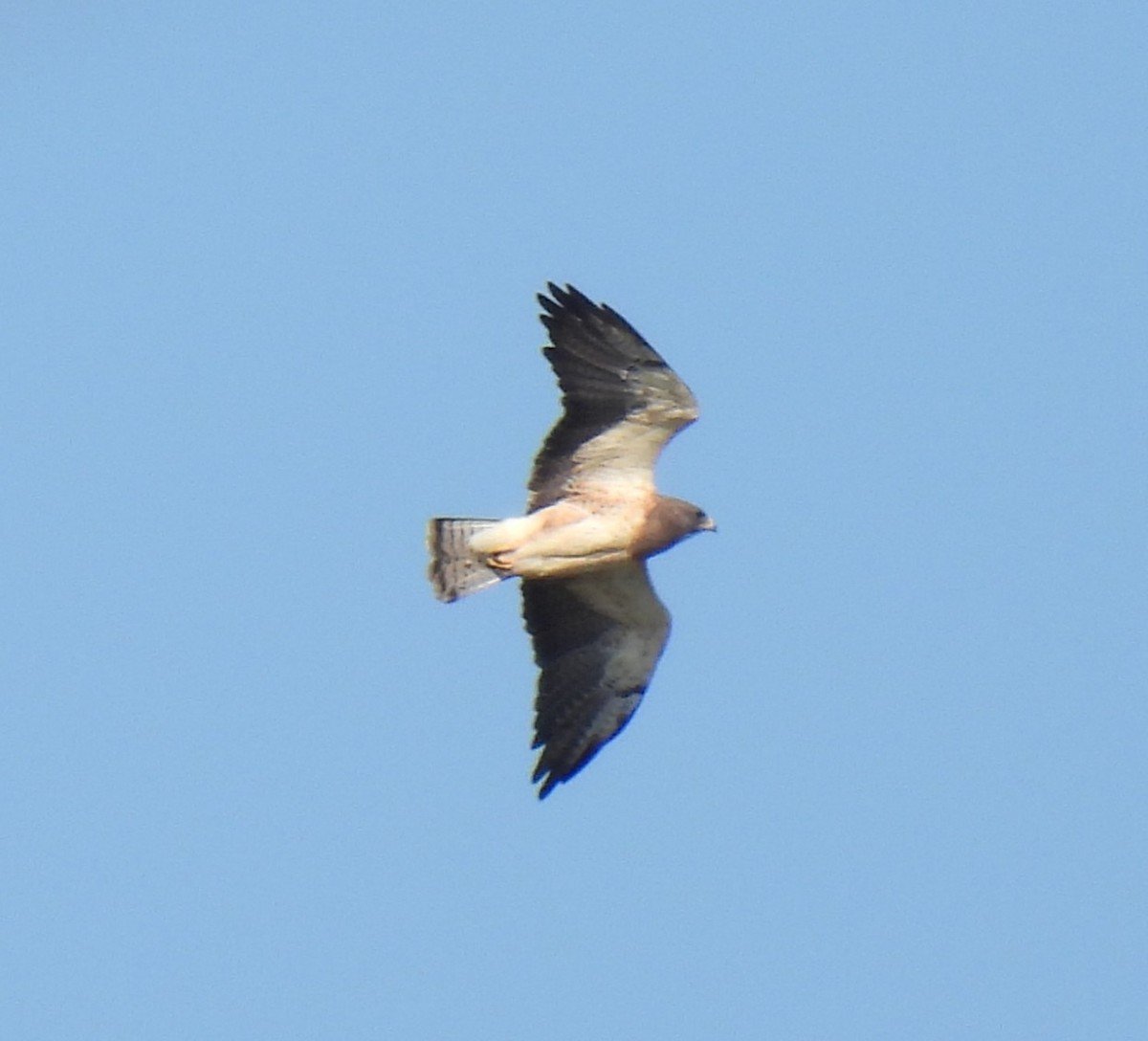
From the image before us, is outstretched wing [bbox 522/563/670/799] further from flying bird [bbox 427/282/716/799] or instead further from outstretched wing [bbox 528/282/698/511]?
outstretched wing [bbox 528/282/698/511]

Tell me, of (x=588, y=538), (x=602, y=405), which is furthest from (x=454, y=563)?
(x=602, y=405)

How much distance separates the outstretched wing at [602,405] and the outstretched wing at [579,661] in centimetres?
85

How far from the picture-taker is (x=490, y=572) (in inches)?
714

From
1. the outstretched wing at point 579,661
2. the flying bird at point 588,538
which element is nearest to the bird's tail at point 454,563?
the flying bird at point 588,538

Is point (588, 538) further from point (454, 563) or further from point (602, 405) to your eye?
point (454, 563)

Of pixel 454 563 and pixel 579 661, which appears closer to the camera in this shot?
pixel 454 563

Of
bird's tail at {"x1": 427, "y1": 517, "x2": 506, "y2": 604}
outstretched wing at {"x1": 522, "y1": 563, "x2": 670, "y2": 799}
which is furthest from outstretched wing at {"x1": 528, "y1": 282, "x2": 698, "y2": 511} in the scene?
outstretched wing at {"x1": 522, "y1": 563, "x2": 670, "y2": 799}

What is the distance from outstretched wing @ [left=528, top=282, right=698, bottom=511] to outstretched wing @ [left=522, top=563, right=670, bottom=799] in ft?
2.80

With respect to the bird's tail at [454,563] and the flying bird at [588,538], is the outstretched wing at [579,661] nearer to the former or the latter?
the flying bird at [588,538]

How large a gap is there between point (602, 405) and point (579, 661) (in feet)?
6.10

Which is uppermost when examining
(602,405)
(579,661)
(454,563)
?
(602,405)

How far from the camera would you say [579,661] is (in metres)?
18.6

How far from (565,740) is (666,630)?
1.00 metres

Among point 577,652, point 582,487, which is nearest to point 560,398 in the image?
point 582,487
